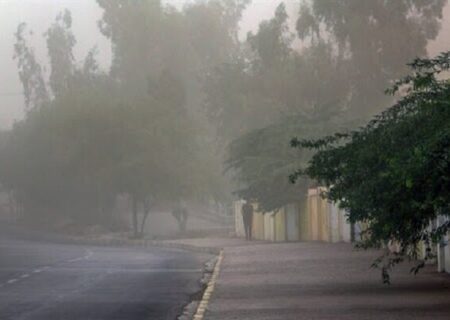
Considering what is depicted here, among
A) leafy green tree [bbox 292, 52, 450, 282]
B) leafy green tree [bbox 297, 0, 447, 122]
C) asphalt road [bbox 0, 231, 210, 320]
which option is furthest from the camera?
leafy green tree [bbox 297, 0, 447, 122]

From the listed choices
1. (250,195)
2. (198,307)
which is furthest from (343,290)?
(250,195)

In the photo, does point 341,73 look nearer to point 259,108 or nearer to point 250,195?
point 259,108

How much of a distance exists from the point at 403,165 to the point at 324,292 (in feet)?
26.4

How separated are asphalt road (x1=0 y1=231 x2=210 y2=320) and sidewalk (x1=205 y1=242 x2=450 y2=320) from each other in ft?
3.39

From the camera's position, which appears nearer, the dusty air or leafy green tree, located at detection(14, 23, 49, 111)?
the dusty air

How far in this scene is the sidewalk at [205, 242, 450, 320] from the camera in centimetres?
1609

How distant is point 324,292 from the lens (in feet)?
65.6

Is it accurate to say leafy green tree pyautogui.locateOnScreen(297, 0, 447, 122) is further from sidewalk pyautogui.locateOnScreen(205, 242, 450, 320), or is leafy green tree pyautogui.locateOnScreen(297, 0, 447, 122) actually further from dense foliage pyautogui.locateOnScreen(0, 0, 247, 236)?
sidewalk pyautogui.locateOnScreen(205, 242, 450, 320)

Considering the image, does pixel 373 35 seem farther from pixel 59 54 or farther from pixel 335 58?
pixel 59 54

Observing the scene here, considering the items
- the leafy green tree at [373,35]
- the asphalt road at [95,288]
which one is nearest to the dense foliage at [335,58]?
the leafy green tree at [373,35]

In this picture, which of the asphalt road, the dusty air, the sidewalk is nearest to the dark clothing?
the dusty air

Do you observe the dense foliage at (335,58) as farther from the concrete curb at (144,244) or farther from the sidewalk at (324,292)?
the sidewalk at (324,292)

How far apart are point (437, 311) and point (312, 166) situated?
3242 mm

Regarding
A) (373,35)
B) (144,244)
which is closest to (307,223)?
(144,244)
